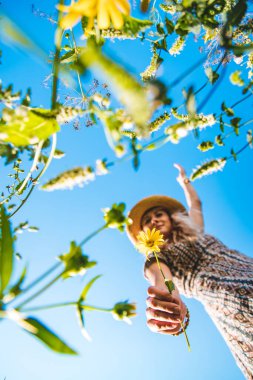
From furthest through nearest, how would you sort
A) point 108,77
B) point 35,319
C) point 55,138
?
point 55,138, point 35,319, point 108,77

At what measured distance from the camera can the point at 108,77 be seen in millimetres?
168

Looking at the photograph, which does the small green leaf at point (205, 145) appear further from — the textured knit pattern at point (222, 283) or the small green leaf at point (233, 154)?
the textured knit pattern at point (222, 283)

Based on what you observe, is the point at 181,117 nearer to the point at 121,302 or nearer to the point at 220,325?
the point at 121,302

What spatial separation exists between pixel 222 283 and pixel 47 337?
40.4 inches

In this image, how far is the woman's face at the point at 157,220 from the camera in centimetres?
148

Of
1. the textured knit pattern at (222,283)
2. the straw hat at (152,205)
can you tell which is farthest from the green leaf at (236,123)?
the straw hat at (152,205)

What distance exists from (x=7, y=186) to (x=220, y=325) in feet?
3.42

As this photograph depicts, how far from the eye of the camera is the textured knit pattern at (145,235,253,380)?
1.15 metres

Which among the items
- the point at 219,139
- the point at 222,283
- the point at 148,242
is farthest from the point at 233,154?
the point at 222,283

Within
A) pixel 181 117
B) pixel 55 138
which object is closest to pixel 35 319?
pixel 55 138

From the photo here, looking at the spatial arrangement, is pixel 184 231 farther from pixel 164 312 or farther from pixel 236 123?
pixel 236 123

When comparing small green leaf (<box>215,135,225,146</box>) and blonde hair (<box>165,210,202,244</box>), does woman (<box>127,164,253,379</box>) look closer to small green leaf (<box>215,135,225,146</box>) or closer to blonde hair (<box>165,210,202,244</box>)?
blonde hair (<box>165,210,202,244</box>)

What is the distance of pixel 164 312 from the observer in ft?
3.03

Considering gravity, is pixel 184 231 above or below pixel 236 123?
above
